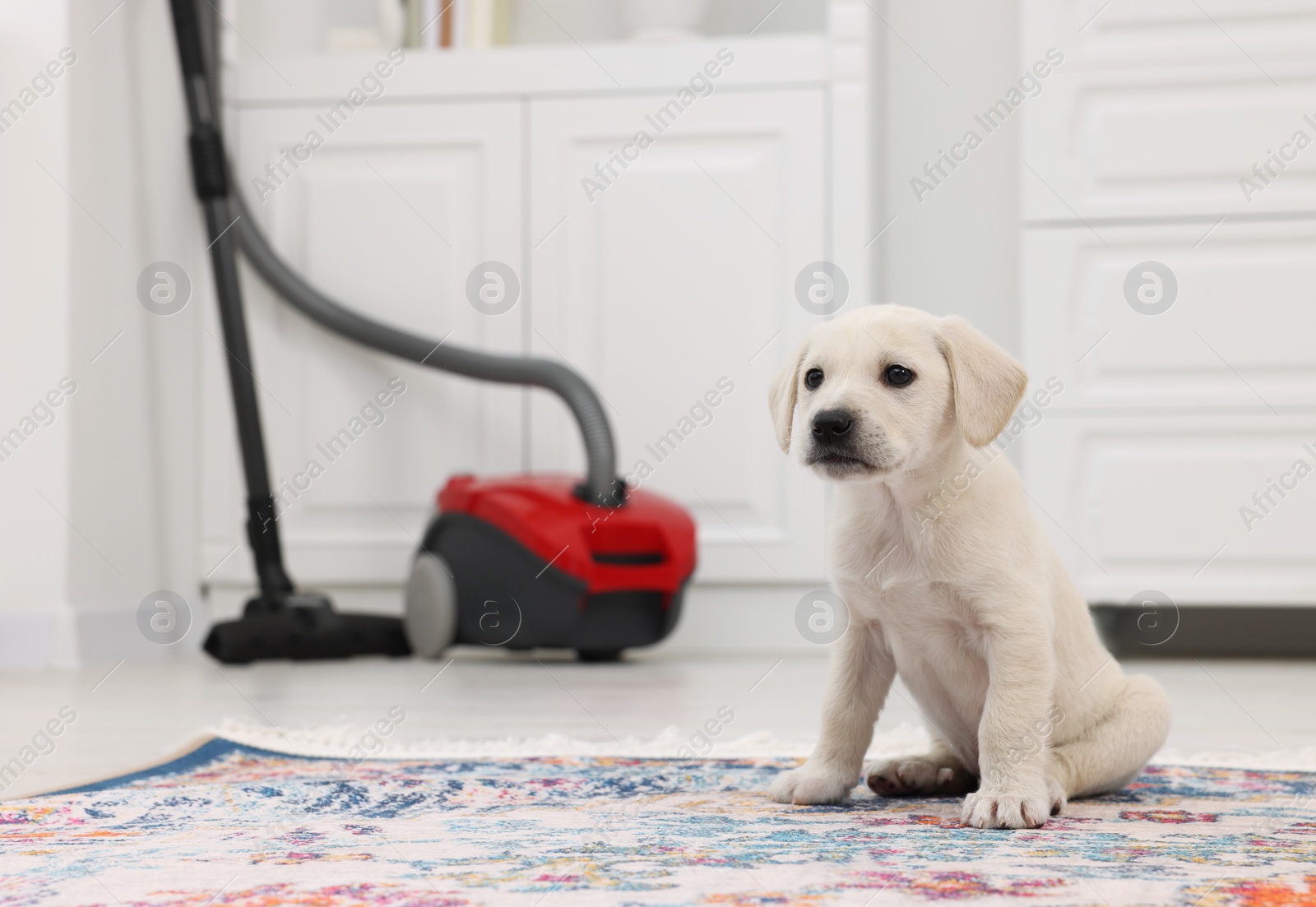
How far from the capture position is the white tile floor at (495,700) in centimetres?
174

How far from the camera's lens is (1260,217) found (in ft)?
9.15

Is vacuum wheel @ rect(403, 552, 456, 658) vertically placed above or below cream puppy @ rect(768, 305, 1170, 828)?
below

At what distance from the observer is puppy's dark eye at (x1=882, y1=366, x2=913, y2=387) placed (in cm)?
119

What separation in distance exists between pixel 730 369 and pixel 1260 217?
126 centimetres

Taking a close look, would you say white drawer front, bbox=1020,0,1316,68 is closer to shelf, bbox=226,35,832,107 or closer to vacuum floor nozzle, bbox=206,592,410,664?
shelf, bbox=226,35,832,107

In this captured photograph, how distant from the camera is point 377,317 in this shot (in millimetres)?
3248

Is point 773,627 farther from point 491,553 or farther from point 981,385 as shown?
point 981,385

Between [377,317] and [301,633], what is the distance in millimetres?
906

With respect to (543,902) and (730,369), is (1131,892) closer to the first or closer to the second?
(543,902)

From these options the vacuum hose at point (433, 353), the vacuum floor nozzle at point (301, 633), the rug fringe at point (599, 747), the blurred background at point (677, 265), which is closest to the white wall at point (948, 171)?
the blurred background at point (677, 265)

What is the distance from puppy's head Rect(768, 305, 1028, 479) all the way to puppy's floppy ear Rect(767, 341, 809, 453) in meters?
0.04

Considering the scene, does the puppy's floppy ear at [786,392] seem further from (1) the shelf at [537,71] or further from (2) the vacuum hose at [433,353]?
(1) the shelf at [537,71]

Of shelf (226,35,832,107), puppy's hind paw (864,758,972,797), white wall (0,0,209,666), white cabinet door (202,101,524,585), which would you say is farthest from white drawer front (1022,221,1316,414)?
white wall (0,0,209,666)

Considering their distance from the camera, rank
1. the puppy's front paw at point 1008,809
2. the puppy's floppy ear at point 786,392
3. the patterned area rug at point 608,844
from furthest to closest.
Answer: the puppy's floppy ear at point 786,392
the puppy's front paw at point 1008,809
the patterned area rug at point 608,844
